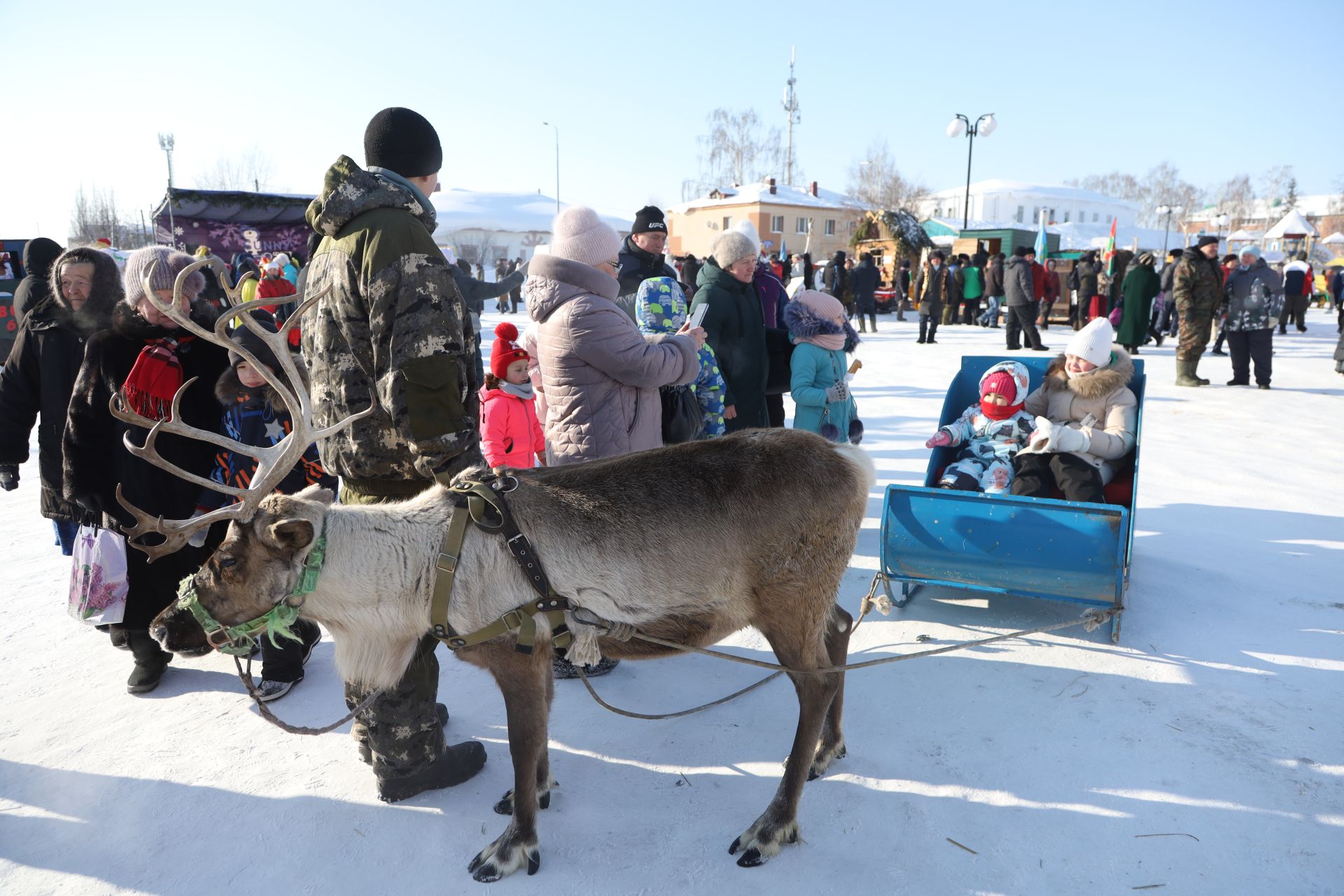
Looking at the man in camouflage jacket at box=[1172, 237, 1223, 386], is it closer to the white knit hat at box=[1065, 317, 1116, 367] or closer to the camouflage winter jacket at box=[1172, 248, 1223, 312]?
the camouflage winter jacket at box=[1172, 248, 1223, 312]

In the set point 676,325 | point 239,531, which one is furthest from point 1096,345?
point 239,531

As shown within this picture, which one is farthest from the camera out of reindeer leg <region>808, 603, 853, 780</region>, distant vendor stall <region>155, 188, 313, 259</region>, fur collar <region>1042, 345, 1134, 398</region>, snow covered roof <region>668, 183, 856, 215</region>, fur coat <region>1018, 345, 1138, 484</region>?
snow covered roof <region>668, 183, 856, 215</region>

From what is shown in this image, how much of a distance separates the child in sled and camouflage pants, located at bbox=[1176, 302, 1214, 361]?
24.7 feet

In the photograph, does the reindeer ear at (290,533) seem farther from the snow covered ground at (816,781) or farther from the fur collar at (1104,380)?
the fur collar at (1104,380)

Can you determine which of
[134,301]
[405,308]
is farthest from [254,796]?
[134,301]

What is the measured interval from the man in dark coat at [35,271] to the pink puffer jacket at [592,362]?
4993 mm

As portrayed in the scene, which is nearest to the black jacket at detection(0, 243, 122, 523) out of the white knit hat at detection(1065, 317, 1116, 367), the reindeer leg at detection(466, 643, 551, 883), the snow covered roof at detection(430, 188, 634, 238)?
the reindeer leg at detection(466, 643, 551, 883)

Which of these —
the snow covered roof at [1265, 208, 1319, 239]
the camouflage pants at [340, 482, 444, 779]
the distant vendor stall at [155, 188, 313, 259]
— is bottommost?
the camouflage pants at [340, 482, 444, 779]

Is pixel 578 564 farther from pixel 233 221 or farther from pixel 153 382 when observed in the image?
pixel 233 221

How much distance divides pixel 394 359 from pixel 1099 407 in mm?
3753

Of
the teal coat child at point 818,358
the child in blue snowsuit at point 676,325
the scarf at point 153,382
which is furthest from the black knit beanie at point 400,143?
the teal coat child at point 818,358

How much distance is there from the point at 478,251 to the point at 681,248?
12.5 m

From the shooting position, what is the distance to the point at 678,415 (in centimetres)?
395

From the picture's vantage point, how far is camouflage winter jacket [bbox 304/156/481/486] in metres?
2.48
